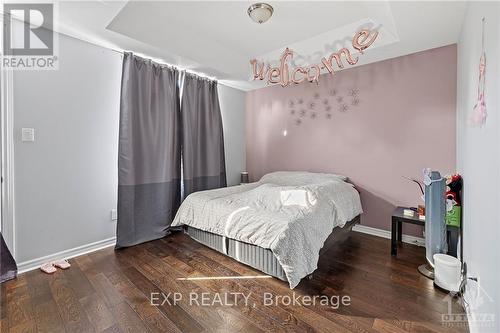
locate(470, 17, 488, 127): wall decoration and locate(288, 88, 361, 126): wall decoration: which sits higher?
locate(288, 88, 361, 126): wall decoration

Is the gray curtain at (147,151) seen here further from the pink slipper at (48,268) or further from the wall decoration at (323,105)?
the wall decoration at (323,105)

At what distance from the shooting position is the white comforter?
1910mm

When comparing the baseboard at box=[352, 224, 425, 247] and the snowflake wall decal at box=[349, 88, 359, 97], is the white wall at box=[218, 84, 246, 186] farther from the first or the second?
the baseboard at box=[352, 224, 425, 247]

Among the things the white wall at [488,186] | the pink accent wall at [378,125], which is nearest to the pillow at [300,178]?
the pink accent wall at [378,125]

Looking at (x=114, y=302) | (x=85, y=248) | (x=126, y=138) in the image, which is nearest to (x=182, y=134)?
(x=126, y=138)

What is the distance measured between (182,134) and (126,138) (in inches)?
32.5

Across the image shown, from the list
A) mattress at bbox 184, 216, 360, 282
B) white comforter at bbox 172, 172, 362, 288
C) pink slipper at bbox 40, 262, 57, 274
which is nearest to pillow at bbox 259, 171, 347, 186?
white comforter at bbox 172, 172, 362, 288

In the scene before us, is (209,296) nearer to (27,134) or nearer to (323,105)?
(27,134)

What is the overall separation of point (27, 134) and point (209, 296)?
231cm

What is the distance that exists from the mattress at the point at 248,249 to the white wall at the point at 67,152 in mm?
1174

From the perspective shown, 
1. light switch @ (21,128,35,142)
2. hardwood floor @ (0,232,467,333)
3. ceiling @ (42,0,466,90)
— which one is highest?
ceiling @ (42,0,466,90)

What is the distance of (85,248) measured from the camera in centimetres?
263

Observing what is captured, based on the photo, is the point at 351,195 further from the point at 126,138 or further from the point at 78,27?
the point at 78,27

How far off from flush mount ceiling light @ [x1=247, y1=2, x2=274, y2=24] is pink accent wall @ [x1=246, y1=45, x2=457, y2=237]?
5.24ft
